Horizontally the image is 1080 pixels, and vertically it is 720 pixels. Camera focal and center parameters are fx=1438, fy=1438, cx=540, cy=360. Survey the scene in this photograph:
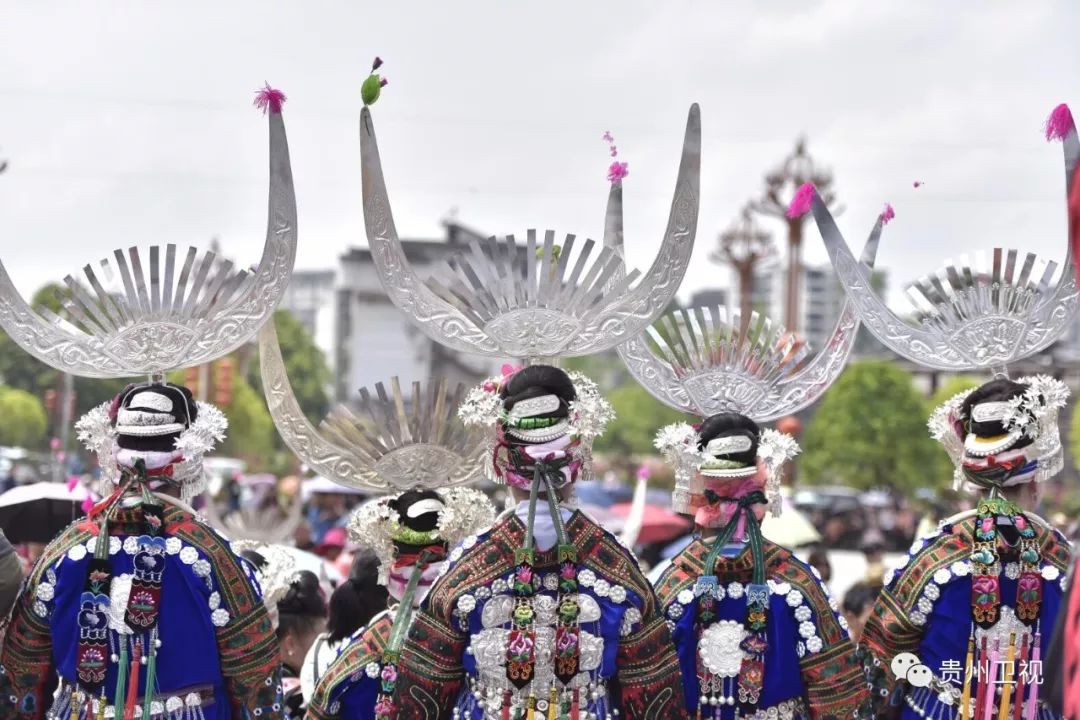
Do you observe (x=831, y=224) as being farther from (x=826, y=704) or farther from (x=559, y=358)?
(x=826, y=704)

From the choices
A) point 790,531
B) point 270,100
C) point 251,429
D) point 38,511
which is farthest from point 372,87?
point 251,429

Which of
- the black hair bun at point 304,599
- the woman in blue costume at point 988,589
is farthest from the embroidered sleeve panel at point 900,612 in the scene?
the black hair bun at point 304,599

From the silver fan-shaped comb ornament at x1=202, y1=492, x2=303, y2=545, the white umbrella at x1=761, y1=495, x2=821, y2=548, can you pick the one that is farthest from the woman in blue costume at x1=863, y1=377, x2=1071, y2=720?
the white umbrella at x1=761, y1=495, x2=821, y2=548

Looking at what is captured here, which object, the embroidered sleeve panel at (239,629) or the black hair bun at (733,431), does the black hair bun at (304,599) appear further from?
the black hair bun at (733,431)

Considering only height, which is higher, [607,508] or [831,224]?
[831,224]

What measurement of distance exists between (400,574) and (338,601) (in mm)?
486

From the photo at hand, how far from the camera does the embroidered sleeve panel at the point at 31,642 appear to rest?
489cm

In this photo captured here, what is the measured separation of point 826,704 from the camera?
509cm

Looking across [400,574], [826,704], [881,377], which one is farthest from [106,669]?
[881,377]

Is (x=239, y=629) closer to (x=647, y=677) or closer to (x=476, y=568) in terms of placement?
(x=476, y=568)

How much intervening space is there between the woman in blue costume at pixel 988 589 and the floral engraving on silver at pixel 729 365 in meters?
0.64

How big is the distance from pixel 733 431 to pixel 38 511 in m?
3.66

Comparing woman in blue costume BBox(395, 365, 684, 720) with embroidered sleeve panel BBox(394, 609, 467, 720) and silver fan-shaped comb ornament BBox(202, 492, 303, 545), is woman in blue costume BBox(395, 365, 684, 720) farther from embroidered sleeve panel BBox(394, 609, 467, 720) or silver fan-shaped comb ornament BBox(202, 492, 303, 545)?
silver fan-shaped comb ornament BBox(202, 492, 303, 545)

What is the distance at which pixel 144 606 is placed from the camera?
4.82 m
